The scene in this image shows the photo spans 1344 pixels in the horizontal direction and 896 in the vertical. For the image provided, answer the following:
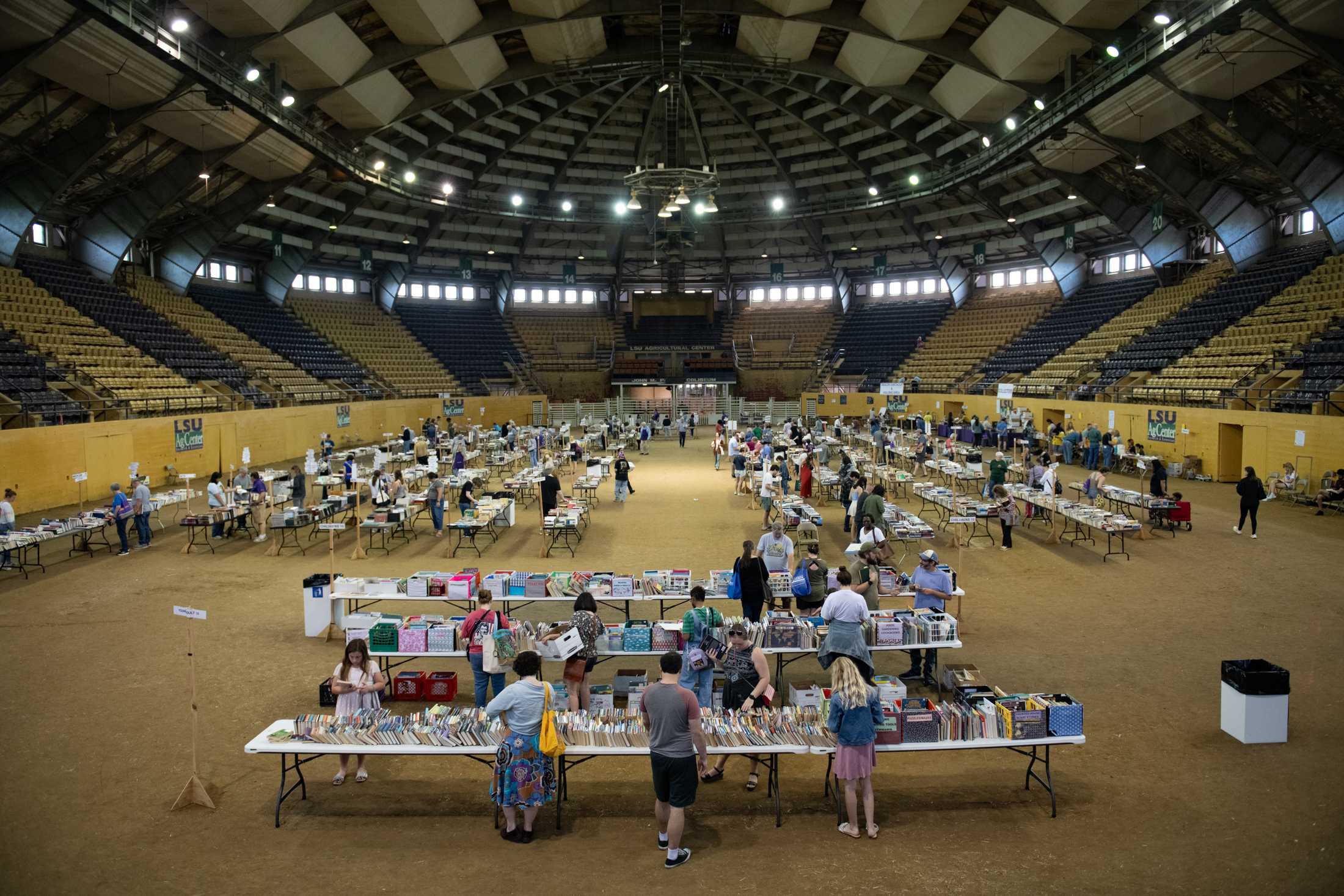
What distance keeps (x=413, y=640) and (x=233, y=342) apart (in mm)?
33760

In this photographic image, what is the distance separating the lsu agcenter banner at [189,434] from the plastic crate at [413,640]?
21340 mm

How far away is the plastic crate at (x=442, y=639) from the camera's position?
8523 mm

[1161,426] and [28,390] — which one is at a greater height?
[28,390]

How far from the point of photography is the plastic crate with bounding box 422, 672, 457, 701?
873 centimetres

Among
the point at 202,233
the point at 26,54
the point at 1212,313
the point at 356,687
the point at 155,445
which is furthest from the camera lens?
the point at 202,233

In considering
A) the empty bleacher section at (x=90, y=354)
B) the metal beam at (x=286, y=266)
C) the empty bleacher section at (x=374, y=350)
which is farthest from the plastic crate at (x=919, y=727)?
the metal beam at (x=286, y=266)

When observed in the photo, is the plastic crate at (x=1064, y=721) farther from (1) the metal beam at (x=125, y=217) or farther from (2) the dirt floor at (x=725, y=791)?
(1) the metal beam at (x=125, y=217)

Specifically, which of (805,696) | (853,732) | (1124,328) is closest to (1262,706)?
(805,696)

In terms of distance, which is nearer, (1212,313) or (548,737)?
(548,737)

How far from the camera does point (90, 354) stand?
25.9 m

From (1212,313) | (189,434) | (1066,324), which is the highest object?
(1066,324)

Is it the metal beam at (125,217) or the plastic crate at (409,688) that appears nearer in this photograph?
the plastic crate at (409,688)

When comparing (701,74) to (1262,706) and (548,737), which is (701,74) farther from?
(548,737)

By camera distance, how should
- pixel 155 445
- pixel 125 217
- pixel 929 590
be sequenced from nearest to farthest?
1. pixel 929 590
2. pixel 155 445
3. pixel 125 217
